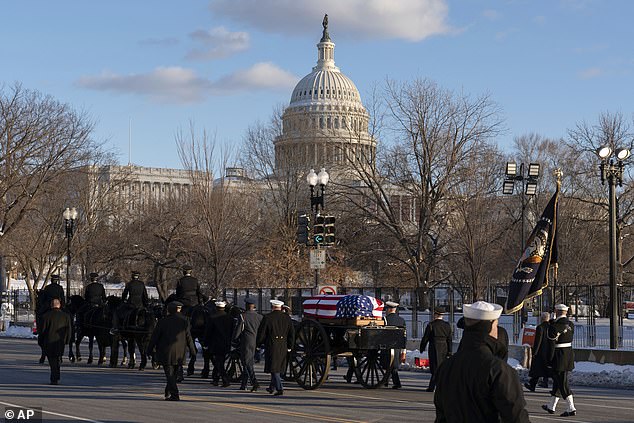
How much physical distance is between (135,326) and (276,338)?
629cm

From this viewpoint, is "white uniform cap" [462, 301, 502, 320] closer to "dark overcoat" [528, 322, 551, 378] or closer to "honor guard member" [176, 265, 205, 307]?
"dark overcoat" [528, 322, 551, 378]

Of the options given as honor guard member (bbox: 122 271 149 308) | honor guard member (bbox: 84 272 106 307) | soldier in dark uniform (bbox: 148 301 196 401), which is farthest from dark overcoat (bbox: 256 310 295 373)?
honor guard member (bbox: 84 272 106 307)

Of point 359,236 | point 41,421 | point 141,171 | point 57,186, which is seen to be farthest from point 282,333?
point 141,171

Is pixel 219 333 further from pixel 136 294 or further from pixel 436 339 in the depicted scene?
pixel 136 294

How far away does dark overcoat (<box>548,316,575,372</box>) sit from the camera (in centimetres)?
1709

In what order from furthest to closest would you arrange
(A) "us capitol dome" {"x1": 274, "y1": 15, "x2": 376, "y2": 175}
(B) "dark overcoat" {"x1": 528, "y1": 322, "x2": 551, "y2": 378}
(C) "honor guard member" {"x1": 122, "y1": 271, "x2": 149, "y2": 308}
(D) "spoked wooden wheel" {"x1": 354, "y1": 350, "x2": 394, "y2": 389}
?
1. (A) "us capitol dome" {"x1": 274, "y1": 15, "x2": 376, "y2": 175}
2. (C) "honor guard member" {"x1": 122, "y1": 271, "x2": 149, "y2": 308}
3. (D) "spoked wooden wheel" {"x1": 354, "y1": 350, "x2": 394, "y2": 389}
4. (B) "dark overcoat" {"x1": 528, "y1": 322, "x2": 551, "y2": 378}

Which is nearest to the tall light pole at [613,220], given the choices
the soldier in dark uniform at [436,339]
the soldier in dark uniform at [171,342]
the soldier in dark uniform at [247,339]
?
the soldier in dark uniform at [436,339]

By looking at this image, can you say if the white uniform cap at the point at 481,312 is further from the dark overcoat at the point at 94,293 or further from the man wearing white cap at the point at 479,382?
the dark overcoat at the point at 94,293

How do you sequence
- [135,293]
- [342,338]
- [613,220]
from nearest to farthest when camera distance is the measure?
[342,338] < [135,293] < [613,220]

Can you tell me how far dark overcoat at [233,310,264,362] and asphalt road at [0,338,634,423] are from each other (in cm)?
78

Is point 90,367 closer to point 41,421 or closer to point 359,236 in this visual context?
point 41,421

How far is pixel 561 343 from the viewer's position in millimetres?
17453

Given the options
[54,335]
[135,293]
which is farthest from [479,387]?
[135,293]

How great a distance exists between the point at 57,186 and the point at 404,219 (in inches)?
741
